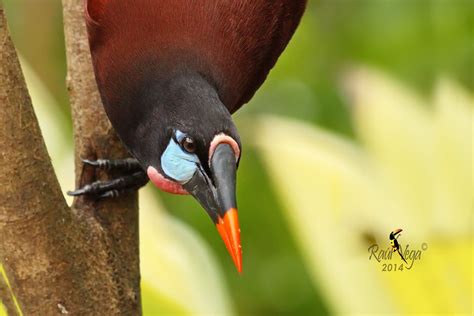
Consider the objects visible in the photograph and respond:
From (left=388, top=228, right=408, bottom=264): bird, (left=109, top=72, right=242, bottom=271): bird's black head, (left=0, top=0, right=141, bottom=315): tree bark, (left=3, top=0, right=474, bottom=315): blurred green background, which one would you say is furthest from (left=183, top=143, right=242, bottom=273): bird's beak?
(left=3, top=0, right=474, bottom=315): blurred green background

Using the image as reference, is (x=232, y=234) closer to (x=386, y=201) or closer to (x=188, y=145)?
(x=188, y=145)

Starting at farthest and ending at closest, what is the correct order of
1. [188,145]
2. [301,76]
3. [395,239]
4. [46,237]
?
[301,76] < [395,239] < [188,145] < [46,237]

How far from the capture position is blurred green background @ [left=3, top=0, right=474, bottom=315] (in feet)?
8.62

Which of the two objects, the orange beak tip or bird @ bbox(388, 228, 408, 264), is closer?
the orange beak tip

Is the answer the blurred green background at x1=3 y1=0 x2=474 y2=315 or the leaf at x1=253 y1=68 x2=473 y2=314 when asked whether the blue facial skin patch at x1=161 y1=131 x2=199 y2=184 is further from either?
the blurred green background at x1=3 y1=0 x2=474 y2=315

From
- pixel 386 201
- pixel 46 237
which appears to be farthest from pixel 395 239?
pixel 46 237

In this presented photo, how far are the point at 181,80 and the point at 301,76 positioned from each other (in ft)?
5.24

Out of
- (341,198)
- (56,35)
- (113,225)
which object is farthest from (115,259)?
(56,35)

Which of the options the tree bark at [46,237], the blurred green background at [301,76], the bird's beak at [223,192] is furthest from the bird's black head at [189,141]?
the blurred green background at [301,76]

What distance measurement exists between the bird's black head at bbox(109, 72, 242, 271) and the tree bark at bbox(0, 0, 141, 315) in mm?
110

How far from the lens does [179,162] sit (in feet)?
4.72

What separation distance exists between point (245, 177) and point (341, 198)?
3.79ft

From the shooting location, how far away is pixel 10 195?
1278mm

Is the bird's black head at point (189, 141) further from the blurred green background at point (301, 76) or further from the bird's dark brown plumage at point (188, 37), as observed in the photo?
the blurred green background at point (301, 76)
